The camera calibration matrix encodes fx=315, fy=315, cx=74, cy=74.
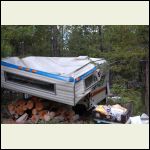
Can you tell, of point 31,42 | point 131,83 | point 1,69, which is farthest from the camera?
point 131,83

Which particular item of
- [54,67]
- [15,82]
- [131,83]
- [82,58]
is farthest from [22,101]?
[131,83]

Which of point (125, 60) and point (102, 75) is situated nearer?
point (102, 75)

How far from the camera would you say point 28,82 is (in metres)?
8.11

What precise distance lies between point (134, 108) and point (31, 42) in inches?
171

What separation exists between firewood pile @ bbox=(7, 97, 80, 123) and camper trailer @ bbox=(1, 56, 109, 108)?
0.60 m

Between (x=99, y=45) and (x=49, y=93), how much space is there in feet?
21.7

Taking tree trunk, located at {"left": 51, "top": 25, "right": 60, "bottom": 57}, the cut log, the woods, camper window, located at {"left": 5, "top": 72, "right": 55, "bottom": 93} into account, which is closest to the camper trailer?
camper window, located at {"left": 5, "top": 72, "right": 55, "bottom": 93}

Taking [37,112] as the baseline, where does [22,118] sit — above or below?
below

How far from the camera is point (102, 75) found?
979 cm

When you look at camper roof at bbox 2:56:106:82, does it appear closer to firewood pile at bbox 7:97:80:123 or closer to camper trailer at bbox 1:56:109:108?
camper trailer at bbox 1:56:109:108

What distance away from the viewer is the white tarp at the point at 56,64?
8070mm

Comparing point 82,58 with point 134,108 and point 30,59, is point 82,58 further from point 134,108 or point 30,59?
Answer: point 134,108

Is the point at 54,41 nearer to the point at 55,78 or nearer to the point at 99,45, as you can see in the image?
the point at 99,45

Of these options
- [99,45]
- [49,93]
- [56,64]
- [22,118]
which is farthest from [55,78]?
[99,45]
